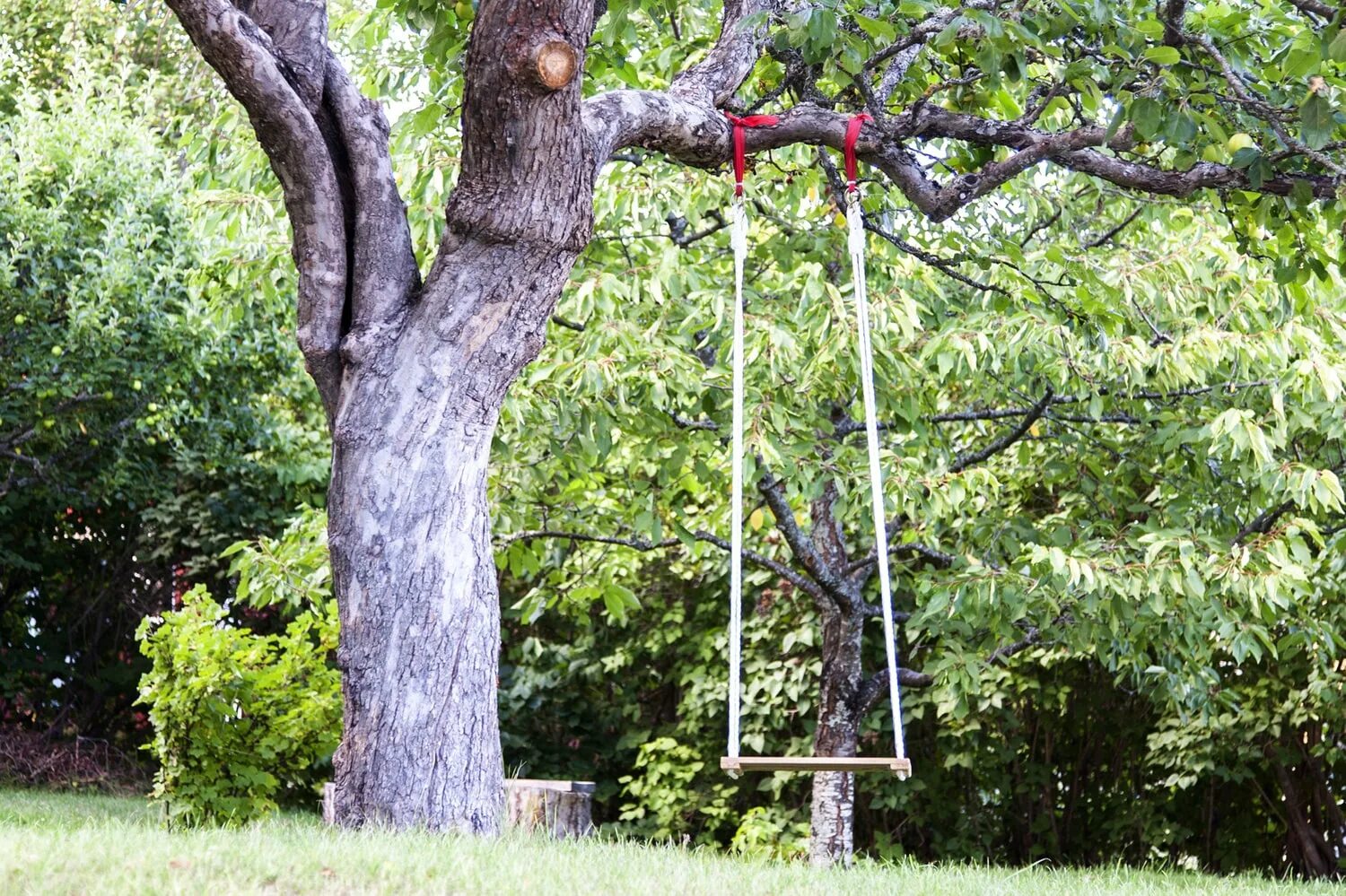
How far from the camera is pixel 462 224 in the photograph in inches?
138

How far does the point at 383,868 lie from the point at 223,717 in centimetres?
353

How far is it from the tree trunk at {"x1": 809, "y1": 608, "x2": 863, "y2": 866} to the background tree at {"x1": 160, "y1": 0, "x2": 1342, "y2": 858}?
11.2ft

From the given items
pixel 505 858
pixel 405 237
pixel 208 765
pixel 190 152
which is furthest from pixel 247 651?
pixel 505 858

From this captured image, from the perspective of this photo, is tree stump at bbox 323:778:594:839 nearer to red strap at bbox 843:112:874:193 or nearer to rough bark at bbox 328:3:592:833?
rough bark at bbox 328:3:592:833

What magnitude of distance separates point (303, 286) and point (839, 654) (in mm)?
4082

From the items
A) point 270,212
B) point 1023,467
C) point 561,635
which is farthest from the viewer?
point 561,635

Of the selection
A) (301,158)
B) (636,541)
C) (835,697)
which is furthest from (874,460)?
(835,697)

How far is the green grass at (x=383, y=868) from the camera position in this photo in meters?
2.51

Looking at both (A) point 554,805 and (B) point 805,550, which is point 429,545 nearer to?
(A) point 554,805

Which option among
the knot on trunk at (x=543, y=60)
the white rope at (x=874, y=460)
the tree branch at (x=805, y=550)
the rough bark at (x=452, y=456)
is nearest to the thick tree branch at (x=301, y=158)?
the rough bark at (x=452, y=456)

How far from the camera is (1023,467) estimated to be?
272 inches

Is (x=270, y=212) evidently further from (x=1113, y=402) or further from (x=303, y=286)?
(x=1113, y=402)

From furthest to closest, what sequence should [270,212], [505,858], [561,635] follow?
[561,635] < [270,212] < [505,858]

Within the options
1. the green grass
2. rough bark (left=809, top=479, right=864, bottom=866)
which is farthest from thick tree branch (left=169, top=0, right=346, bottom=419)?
rough bark (left=809, top=479, right=864, bottom=866)
